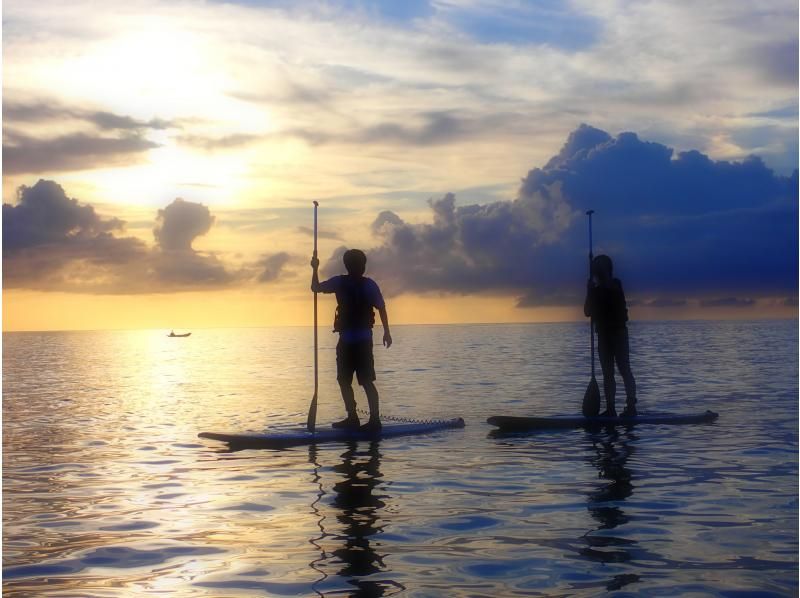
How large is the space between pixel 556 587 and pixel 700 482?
486cm

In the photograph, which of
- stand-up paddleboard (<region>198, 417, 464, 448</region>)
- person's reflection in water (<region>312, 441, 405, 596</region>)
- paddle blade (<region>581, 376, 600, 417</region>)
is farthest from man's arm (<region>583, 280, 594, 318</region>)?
person's reflection in water (<region>312, 441, 405, 596</region>)

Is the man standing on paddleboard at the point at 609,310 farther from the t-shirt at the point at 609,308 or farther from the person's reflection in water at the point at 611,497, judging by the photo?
the person's reflection in water at the point at 611,497

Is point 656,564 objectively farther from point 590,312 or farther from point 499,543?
point 590,312

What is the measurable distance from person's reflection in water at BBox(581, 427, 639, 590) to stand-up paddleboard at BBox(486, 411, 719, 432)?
1.62 feet

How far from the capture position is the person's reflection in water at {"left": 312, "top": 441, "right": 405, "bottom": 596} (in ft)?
24.0

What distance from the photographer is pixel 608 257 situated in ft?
56.0

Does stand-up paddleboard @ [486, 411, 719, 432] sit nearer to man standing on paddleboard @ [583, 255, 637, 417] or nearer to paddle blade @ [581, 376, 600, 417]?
paddle blade @ [581, 376, 600, 417]

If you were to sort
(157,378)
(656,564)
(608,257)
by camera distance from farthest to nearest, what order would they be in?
(157,378)
(608,257)
(656,564)

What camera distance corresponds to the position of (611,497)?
1042cm

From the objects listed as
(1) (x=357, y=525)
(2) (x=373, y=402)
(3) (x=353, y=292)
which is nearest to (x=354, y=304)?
(3) (x=353, y=292)

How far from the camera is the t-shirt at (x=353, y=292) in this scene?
15.8 m

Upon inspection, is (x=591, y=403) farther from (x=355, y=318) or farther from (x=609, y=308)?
(x=355, y=318)

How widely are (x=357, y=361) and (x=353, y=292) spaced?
3.44 feet

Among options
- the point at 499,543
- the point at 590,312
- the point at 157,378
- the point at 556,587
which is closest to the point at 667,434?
the point at 590,312
